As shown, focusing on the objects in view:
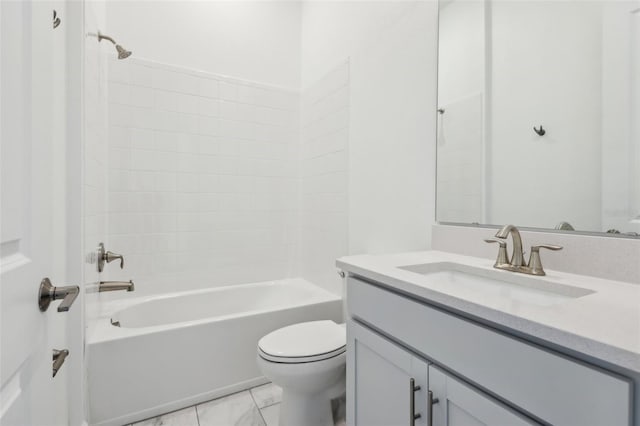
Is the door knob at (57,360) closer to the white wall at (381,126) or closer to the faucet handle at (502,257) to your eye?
the faucet handle at (502,257)

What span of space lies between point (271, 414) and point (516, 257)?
1395mm

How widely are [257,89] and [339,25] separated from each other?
2.59ft

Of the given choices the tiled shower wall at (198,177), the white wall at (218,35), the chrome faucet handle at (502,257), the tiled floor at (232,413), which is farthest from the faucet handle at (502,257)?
the white wall at (218,35)

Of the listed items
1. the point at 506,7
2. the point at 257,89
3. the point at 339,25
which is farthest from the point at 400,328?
the point at 257,89

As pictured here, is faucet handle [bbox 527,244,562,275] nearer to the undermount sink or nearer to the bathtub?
the undermount sink

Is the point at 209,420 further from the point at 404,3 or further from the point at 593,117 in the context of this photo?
the point at 404,3

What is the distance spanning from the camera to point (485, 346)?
656mm

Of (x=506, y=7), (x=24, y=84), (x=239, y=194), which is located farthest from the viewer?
(x=239, y=194)

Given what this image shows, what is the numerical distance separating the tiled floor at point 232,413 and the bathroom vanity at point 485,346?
0.69 meters

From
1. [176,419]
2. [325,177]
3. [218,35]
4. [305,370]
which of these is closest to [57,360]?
[305,370]

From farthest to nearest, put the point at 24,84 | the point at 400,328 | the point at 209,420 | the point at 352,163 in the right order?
the point at 352,163, the point at 209,420, the point at 400,328, the point at 24,84

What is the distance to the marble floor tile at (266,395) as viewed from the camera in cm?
A: 171

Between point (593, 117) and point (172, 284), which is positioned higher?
point (593, 117)

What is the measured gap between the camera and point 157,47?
2.20 meters
